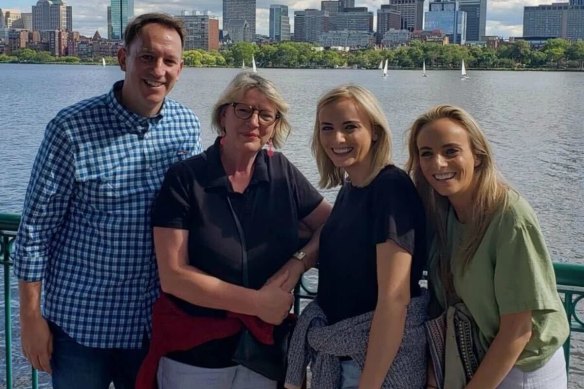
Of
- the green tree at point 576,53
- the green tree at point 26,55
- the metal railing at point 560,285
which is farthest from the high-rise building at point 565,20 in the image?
the metal railing at point 560,285

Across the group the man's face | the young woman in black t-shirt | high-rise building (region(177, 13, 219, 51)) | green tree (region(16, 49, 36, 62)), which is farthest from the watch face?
green tree (region(16, 49, 36, 62))

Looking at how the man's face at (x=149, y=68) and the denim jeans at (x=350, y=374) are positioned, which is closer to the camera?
the denim jeans at (x=350, y=374)

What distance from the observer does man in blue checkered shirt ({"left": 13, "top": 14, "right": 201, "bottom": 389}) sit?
308 cm

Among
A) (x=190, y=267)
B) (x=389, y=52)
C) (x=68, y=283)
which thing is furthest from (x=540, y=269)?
(x=389, y=52)

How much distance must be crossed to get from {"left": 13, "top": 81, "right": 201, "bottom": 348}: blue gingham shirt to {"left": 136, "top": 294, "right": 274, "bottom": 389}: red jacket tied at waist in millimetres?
219

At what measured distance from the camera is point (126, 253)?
3131 millimetres

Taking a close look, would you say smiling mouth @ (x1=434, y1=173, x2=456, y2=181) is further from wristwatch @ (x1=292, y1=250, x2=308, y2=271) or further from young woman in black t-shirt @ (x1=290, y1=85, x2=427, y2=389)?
wristwatch @ (x1=292, y1=250, x2=308, y2=271)

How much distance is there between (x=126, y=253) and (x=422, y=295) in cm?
118

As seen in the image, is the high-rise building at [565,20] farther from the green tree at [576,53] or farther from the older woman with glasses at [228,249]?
the older woman with glasses at [228,249]

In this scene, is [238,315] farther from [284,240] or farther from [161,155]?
[161,155]

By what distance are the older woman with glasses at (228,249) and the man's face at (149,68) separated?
0.93ft

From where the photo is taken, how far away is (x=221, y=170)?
9.72 feet

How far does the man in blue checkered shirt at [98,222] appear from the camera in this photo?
10.1 ft

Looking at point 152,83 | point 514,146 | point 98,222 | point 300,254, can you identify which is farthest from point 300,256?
point 514,146
